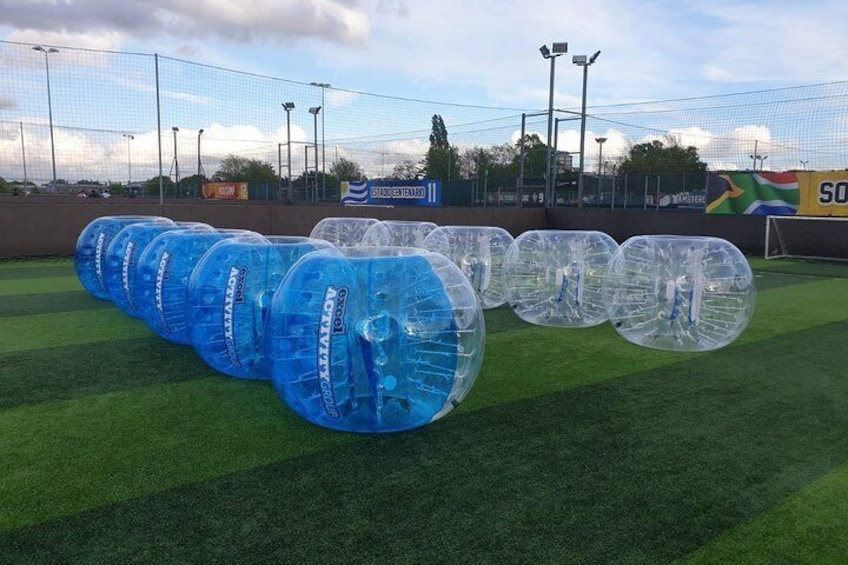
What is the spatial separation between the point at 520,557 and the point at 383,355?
1.25 meters

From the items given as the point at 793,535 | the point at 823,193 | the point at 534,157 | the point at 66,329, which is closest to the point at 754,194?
the point at 823,193

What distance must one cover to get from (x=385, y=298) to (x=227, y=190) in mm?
28778

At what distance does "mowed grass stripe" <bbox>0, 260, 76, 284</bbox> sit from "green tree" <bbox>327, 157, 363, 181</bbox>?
35.5ft

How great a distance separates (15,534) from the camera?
8.38 feet

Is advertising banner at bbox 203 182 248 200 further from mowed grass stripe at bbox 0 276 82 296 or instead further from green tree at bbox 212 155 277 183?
mowed grass stripe at bbox 0 276 82 296

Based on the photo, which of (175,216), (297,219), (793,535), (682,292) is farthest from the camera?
(297,219)

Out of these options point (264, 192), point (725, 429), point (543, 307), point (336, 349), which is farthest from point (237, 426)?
point (264, 192)

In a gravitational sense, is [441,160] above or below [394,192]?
above

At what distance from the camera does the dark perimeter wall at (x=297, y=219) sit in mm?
12797

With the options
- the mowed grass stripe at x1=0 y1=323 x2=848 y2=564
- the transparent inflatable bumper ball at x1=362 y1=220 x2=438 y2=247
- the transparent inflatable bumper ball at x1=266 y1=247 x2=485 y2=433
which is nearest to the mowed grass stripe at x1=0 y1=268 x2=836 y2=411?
the mowed grass stripe at x1=0 y1=323 x2=848 y2=564

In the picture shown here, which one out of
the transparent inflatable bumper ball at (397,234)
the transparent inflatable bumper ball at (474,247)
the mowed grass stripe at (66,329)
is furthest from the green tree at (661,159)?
the mowed grass stripe at (66,329)

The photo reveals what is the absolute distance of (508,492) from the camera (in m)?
2.97

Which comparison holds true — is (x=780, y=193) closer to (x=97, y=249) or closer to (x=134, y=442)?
(x=97, y=249)

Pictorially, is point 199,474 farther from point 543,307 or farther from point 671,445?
point 543,307
